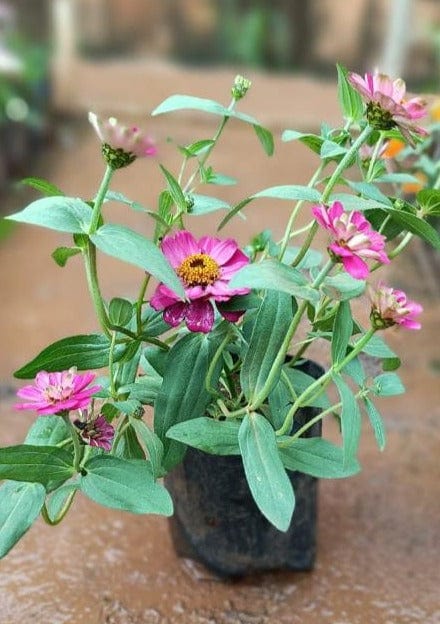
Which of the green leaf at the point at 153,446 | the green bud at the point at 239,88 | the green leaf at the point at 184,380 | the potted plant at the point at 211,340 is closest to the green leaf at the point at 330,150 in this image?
the potted plant at the point at 211,340

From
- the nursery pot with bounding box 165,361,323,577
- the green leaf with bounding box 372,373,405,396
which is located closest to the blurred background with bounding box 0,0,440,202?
the nursery pot with bounding box 165,361,323,577

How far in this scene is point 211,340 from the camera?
→ 0.79 meters

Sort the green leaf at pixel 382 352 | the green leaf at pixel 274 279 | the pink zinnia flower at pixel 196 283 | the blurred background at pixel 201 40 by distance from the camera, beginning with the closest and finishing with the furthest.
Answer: the green leaf at pixel 274 279, the pink zinnia flower at pixel 196 283, the green leaf at pixel 382 352, the blurred background at pixel 201 40

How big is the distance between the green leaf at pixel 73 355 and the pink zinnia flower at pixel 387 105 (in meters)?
0.33

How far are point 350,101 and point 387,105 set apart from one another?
0.39 ft

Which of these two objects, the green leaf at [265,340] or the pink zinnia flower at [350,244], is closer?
the pink zinnia flower at [350,244]

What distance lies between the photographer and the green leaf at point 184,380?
30.7 inches

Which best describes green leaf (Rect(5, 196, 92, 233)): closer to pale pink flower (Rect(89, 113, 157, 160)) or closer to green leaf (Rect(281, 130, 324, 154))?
pale pink flower (Rect(89, 113, 157, 160))

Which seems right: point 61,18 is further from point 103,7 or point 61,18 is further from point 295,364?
point 295,364

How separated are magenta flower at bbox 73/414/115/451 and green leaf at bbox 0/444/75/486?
1.1 inches

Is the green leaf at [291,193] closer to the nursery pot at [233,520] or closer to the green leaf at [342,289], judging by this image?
the green leaf at [342,289]

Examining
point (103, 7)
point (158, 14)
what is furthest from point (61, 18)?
point (158, 14)

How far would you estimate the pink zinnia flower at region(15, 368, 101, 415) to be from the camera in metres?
0.67

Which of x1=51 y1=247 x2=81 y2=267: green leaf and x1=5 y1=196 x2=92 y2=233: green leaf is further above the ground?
x1=5 y1=196 x2=92 y2=233: green leaf
